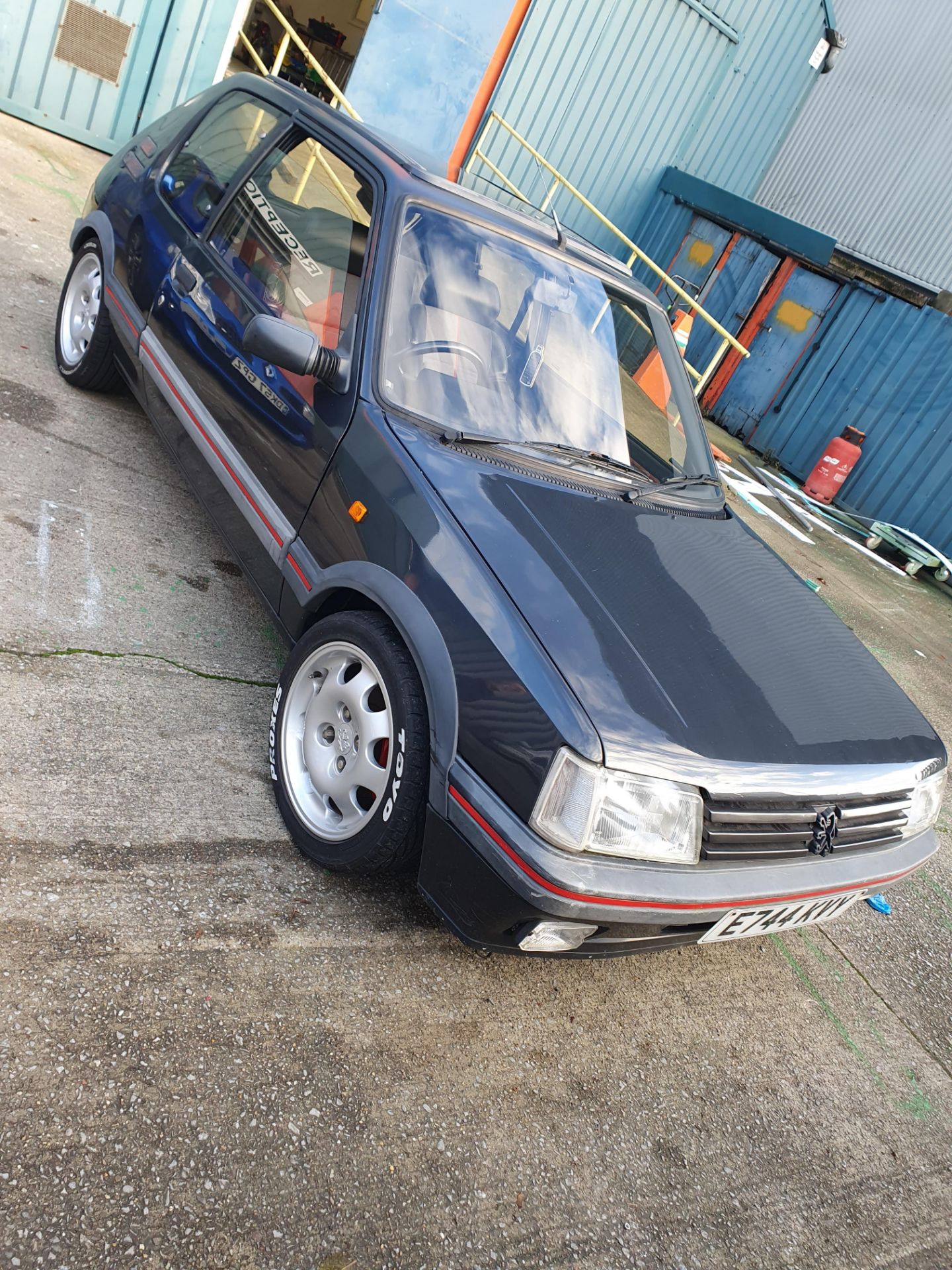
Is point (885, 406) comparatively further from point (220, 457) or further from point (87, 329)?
point (220, 457)

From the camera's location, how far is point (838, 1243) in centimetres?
243

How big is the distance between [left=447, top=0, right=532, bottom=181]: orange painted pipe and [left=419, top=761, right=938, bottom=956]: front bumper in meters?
9.81

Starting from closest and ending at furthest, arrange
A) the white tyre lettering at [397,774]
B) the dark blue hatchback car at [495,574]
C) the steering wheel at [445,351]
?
the dark blue hatchback car at [495,574]
the white tyre lettering at [397,774]
the steering wheel at [445,351]

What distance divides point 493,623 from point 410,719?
32 cm

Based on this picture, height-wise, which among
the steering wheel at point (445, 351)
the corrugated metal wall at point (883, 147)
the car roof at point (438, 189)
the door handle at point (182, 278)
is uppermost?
the corrugated metal wall at point (883, 147)

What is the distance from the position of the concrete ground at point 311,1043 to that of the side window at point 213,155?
126 cm

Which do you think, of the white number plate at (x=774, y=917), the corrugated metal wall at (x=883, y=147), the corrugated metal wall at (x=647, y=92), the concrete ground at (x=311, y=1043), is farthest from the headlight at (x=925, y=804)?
the corrugated metal wall at (x=883, y=147)

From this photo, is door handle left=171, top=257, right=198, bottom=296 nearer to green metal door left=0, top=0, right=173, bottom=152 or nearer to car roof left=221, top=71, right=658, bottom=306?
car roof left=221, top=71, right=658, bottom=306

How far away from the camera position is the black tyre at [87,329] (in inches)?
167

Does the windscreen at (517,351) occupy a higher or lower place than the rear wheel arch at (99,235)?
higher

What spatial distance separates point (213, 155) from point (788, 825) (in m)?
3.25

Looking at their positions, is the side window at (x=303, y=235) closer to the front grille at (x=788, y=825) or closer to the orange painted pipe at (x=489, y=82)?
the front grille at (x=788, y=825)

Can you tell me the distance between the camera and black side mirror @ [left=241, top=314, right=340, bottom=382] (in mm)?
2713

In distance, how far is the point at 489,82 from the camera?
10.7 meters
